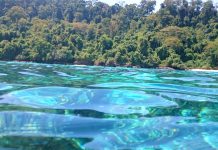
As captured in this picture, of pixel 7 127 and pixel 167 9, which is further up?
pixel 167 9

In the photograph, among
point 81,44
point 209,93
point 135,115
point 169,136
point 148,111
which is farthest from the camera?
point 81,44

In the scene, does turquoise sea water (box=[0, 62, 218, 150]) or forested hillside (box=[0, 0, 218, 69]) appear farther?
forested hillside (box=[0, 0, 218, 69])

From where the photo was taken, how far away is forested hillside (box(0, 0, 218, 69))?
90.0 ft

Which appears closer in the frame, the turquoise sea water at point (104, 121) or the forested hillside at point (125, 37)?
the turquoise sea water at point (104, 121)

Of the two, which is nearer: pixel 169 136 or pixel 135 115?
pixel 169 136

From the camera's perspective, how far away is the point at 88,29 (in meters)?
34.4

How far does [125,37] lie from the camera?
32781mm

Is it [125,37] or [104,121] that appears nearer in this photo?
[104,121]

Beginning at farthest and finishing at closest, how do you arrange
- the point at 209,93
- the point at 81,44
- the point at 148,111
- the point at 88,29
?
the point at 88,29
the point at 81,44
the point at 209,93
the point at 148,111

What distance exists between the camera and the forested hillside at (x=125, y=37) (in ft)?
90.0

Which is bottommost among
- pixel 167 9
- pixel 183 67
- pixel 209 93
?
pixel 183 67

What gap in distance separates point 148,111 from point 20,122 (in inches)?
36.1

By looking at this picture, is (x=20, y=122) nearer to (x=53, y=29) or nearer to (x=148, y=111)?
(x=148, y=111)

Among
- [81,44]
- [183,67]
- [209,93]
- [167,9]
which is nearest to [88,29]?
[81,44]
